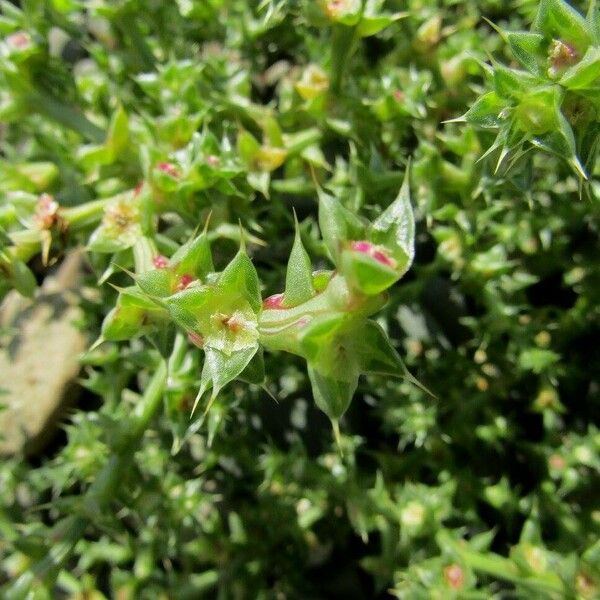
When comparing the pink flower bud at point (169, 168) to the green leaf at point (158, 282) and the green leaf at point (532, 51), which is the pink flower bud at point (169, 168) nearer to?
the green leaf at point (158, 282)

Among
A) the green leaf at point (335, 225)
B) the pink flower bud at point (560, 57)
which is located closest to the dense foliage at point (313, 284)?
the pink flower bud at point (560, 57)

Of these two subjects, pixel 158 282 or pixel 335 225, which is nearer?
pixel 335 225

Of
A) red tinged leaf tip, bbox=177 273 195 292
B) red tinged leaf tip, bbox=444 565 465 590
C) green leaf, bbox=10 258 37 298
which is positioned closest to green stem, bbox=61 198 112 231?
green leaf, bbox=10 258 37 298

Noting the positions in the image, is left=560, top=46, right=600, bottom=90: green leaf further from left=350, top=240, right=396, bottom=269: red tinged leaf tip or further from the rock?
the rock

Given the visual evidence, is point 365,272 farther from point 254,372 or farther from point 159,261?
point 159,261

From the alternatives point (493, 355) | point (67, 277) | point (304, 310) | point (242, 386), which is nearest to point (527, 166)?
point (304, 310)

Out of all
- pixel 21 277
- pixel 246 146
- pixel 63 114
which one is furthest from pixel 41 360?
pixel 246 146
